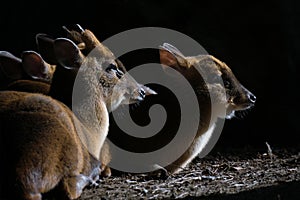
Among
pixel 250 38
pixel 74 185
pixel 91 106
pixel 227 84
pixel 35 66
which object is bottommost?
pixel 74 185

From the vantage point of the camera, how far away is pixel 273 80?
1000 centimetres

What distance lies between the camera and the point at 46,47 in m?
7.81

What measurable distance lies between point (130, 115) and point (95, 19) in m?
2.95

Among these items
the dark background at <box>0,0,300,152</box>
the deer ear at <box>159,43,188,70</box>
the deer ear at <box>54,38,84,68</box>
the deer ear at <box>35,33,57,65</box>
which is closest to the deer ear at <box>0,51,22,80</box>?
the deer ear at <box>35,33,57,65</box>

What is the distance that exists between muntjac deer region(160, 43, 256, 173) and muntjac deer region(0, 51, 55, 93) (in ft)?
4.14

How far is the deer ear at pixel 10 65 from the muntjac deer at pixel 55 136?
43.4 inches

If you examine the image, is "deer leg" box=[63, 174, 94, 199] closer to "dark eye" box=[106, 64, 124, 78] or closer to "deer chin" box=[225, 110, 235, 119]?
"dark eye" box=[106, 64, 124, 78]

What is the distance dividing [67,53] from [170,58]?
1.31m

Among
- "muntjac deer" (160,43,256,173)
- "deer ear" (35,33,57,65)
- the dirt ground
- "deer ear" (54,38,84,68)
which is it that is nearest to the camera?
the dirt ground

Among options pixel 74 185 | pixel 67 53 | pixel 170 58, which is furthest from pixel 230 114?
pixel 74 185

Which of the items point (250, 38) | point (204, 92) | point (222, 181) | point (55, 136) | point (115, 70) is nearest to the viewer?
point (55, 136)

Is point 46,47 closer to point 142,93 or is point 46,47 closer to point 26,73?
point 26,73

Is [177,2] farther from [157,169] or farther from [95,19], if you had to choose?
[157,169]

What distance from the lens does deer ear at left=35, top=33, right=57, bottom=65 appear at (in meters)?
7.79
